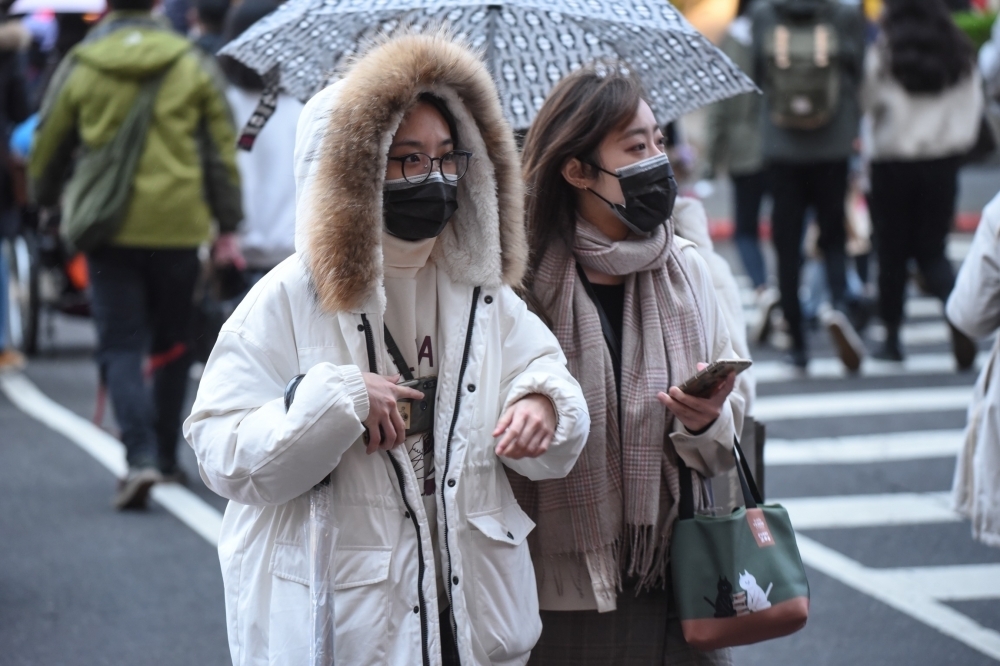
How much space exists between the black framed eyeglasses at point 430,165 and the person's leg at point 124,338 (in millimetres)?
3855

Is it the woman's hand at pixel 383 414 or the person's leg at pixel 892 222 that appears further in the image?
the person's leg at pixel 892 222

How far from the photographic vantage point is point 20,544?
6.04 meters

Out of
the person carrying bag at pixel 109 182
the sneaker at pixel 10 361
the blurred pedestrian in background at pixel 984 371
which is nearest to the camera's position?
the blurred pedestrian in background at pixel 984 371

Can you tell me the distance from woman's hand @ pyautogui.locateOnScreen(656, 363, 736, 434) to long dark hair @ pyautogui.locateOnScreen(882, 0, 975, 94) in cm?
599

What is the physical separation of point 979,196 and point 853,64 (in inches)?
359

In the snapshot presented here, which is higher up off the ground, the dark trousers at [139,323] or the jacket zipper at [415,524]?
the jacket zipper at [415,524]

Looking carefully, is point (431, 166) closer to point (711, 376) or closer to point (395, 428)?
point (395, 428)

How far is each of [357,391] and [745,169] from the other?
26.4 ft

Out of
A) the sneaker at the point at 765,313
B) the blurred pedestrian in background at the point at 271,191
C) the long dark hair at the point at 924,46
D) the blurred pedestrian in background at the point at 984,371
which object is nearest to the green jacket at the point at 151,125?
the blurred pedestrian in background at the point at 271,191

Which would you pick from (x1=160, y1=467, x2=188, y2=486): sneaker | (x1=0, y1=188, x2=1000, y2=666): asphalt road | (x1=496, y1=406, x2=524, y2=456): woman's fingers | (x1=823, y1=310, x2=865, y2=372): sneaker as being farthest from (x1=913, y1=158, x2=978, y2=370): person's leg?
(x1=496, y1=406, x2=524, y2=456): woman's fingers

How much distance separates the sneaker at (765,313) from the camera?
32.9ft

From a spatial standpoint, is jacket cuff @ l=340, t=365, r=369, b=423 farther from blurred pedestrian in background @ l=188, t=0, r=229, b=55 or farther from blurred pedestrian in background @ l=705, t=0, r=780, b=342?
blurred pedestrian in background @ l=705, t=0, r=780, b=342

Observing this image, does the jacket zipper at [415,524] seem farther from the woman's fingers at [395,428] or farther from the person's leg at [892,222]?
the person's leg at [892,222]

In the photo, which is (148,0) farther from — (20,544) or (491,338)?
(491,338)
